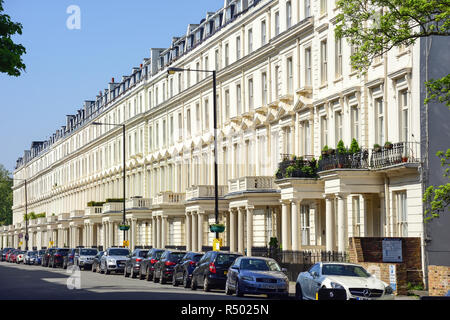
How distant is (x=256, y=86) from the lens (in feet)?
176

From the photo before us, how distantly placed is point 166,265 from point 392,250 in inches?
482

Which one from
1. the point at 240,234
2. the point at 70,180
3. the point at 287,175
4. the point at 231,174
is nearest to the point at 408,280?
the point at 287,175

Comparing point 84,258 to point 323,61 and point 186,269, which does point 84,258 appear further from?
point 323,61

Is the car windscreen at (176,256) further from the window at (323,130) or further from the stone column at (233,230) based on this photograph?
the stone column at (233,230)

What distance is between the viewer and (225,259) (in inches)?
1375

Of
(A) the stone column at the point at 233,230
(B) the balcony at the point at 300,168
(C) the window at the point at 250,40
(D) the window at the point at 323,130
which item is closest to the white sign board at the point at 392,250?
(B) the balcony at the point at 300,168

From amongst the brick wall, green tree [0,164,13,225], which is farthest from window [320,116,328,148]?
green tree [0,164,13,225]

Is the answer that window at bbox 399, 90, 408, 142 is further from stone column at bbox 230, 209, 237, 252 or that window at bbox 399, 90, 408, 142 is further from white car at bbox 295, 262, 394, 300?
stone column at bbox 230, 209, 237, 252

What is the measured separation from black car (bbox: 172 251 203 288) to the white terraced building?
5901 mm

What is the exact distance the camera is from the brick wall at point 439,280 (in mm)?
27250

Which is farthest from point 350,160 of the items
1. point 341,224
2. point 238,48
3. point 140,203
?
point 140,203

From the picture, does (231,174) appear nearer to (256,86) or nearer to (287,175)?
(256,86)

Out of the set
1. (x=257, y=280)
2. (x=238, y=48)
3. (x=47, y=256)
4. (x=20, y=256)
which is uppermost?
(x=238, y=48)

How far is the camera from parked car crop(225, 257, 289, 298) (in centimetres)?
2962
